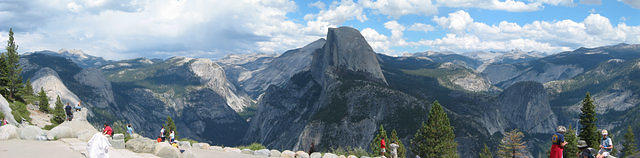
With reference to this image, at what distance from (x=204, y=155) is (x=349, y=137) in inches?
4837

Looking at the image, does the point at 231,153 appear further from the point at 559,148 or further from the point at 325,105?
the point at 325,105

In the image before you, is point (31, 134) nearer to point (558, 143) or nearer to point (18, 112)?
point (18, 112)

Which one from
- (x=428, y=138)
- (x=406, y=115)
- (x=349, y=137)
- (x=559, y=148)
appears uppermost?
(x=559, y=148)

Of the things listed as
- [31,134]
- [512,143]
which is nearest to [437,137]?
[512,143]

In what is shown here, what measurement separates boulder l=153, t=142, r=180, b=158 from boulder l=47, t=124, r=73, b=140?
9125 mm

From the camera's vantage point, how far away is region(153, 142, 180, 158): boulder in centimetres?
2362

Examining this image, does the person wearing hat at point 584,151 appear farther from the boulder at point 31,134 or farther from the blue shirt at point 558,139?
the boulder at point 31,134

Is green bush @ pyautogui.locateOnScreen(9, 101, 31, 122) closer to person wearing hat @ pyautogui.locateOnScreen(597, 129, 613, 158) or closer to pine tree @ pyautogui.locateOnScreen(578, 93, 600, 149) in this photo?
person wearing hat @ pyautogui.locateOnScreen(597, 129, 613, 158)

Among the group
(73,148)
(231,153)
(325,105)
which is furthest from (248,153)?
(325,105)

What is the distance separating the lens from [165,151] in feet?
77.9

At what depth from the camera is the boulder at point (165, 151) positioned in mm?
23625

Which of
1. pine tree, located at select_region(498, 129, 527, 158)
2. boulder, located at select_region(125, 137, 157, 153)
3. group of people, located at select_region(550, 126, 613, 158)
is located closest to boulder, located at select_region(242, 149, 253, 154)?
boulder, located at select_region(125, 137, 157, 153)

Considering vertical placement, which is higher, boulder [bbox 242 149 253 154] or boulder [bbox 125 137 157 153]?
boulder [bbox 125 137 157 153]

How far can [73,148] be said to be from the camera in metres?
23.7
